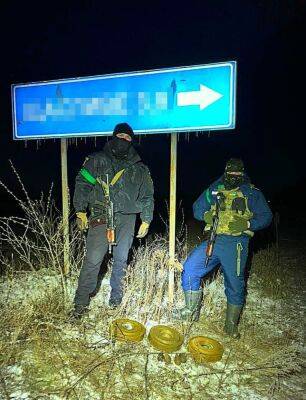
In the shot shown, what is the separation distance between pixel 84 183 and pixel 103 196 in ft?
0.86

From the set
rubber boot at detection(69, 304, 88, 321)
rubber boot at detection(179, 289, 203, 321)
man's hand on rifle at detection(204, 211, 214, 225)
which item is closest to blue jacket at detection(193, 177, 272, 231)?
man's hand on rifle at detection(204, 211, 214, 225)

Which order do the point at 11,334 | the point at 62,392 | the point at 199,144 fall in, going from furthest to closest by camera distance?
the point at 199,144 < the point at 11,334 < the point at 62,392

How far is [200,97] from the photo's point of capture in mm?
3766

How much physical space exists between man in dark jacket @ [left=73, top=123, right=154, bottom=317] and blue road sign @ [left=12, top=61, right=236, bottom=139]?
0.37 m

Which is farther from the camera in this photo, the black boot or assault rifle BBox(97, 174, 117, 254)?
the black boot

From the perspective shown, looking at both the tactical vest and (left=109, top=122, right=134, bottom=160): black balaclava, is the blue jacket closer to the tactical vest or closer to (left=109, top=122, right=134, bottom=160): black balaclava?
the tactical vest

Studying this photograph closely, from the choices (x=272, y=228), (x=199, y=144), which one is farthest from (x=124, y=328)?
(x=199, y=144)

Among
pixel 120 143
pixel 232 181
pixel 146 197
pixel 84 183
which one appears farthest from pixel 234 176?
pixel 84 183

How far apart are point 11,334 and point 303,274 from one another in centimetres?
531

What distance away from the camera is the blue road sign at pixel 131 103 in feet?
12.1

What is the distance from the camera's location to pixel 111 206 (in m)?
3.84

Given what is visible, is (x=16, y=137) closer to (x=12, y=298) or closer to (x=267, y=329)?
(x=12, y=298)

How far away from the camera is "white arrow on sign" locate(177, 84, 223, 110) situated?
3.71m

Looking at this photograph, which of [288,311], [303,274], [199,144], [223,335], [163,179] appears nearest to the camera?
[223,335]
